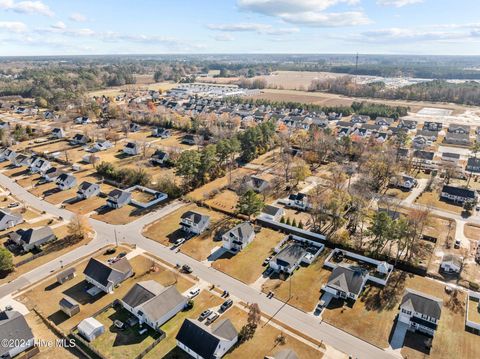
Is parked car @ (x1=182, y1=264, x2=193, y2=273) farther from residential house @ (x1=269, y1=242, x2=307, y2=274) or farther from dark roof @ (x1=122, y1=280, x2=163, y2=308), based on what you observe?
residential house @ (x1=269, y1=242, x2=307, y2=274)

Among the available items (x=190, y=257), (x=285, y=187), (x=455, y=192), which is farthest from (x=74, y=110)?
(x=455, y=192)

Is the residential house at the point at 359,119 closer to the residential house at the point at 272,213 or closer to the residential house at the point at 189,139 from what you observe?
the residential house at the point at 189,139

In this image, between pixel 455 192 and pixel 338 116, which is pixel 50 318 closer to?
pixel 455 192

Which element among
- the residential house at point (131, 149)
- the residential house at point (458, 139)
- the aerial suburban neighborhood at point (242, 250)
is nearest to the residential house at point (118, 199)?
the aerial suburban neighborhood at point (242, 250)

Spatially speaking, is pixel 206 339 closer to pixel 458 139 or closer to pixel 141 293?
pixel 141 293

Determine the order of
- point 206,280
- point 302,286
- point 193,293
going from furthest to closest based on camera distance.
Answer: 1. point 206,280
2. point 302,286
3. point 193,293

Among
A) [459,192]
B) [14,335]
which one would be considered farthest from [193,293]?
[459,192]

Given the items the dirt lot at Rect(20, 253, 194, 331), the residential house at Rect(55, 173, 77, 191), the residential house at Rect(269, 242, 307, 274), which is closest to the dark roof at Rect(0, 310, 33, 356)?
the dirt lot at Rect(20, 253, 194, 331)
